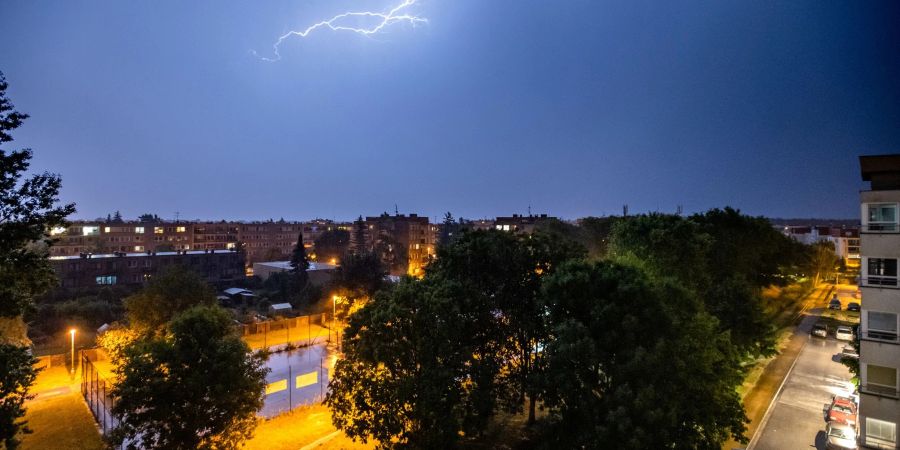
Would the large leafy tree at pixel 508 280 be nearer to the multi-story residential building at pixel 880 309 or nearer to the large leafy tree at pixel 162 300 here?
the multi-story residential building at pixel 880 309

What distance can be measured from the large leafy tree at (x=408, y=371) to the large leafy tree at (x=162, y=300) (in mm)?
24232

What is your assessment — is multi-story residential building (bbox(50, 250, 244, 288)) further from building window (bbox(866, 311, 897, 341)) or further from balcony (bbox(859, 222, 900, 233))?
balcony (bbox(859, 222, 900, 233))

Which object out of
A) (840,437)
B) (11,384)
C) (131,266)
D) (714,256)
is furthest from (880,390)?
(131,266)

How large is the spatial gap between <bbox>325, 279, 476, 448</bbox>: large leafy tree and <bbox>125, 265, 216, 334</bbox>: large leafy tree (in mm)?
24232

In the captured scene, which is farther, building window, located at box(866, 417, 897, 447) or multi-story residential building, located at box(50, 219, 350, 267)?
multi-story residential building, located at box(50, 219, 350, 267)

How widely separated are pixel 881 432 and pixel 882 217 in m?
8.13

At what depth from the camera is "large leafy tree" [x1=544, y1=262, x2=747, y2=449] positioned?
510 inches

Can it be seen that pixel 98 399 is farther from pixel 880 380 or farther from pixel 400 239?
pixel 400 239

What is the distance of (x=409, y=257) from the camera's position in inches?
3986

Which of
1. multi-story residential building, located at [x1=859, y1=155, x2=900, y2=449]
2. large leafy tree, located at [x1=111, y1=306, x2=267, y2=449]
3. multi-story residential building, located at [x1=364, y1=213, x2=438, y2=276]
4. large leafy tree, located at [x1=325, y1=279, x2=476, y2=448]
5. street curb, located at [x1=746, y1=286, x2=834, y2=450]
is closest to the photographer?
large leafy tree, located at [x1=111, y1=306, x2=267, y2=449]

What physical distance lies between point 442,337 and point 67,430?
20.3m

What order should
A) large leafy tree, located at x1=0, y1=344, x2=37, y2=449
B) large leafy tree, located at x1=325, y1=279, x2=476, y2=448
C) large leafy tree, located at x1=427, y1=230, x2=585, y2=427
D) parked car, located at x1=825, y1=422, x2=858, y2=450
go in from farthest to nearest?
1. large leafy tree, located at x1=427, y1=230, x2=585, y2=427
2. parked car, located at x1=825, y1=422, x2=858, y2=450
3. large leafy tree, located at x1=325, y1=279, x2=476, y2=448
4. large leafy tree, located at x1=0, y1=344, x2=37, y2=449

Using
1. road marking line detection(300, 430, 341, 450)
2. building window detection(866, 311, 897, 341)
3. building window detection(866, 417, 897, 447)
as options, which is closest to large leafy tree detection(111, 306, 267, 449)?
road marking line detection(300, 430, 341, 450)

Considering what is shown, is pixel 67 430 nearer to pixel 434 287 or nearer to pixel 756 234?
pixel 434 287
